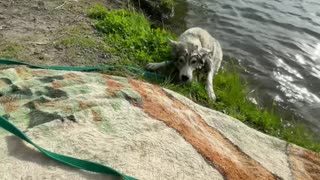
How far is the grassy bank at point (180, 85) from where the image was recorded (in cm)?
530

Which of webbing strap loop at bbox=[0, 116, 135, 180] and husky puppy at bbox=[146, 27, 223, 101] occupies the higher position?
webbing strap loop at bbox=[0, 116, 135, 180]

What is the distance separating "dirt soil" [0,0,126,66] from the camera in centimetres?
532

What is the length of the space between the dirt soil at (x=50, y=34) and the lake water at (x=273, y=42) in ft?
9.13

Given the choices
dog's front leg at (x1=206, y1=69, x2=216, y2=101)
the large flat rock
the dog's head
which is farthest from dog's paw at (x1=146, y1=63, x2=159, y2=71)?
the large flat rock

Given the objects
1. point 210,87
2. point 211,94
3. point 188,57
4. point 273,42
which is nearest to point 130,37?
point 188,57

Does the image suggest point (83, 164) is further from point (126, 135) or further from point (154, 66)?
point (154, 66)

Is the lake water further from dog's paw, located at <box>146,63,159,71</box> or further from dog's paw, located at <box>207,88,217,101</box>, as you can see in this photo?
dog's paw, located at <box>146,63,159,71</box>

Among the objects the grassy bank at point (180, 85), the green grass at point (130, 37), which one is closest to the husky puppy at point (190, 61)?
the grassy bank at point (180, 85)

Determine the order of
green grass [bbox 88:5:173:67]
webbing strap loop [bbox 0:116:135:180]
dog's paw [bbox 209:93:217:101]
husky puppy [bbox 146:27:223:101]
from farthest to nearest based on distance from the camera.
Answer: green grass [bbox 88:5:173:67] < husky puppy [bbox 146:27:223:101] < dog's paw [bbox 209:93:217:101] < webbing strap loop [bbox 0:116:135:180]

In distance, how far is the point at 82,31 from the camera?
6.24m

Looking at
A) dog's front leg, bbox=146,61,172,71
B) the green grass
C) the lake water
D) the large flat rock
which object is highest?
the large flat rock

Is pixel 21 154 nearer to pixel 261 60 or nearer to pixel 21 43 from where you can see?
pixel 21 43

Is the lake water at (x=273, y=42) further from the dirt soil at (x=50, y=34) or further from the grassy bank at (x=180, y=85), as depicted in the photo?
the dirt soil at (x=50, y=34)

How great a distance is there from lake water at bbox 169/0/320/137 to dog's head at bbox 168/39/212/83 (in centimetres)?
129
